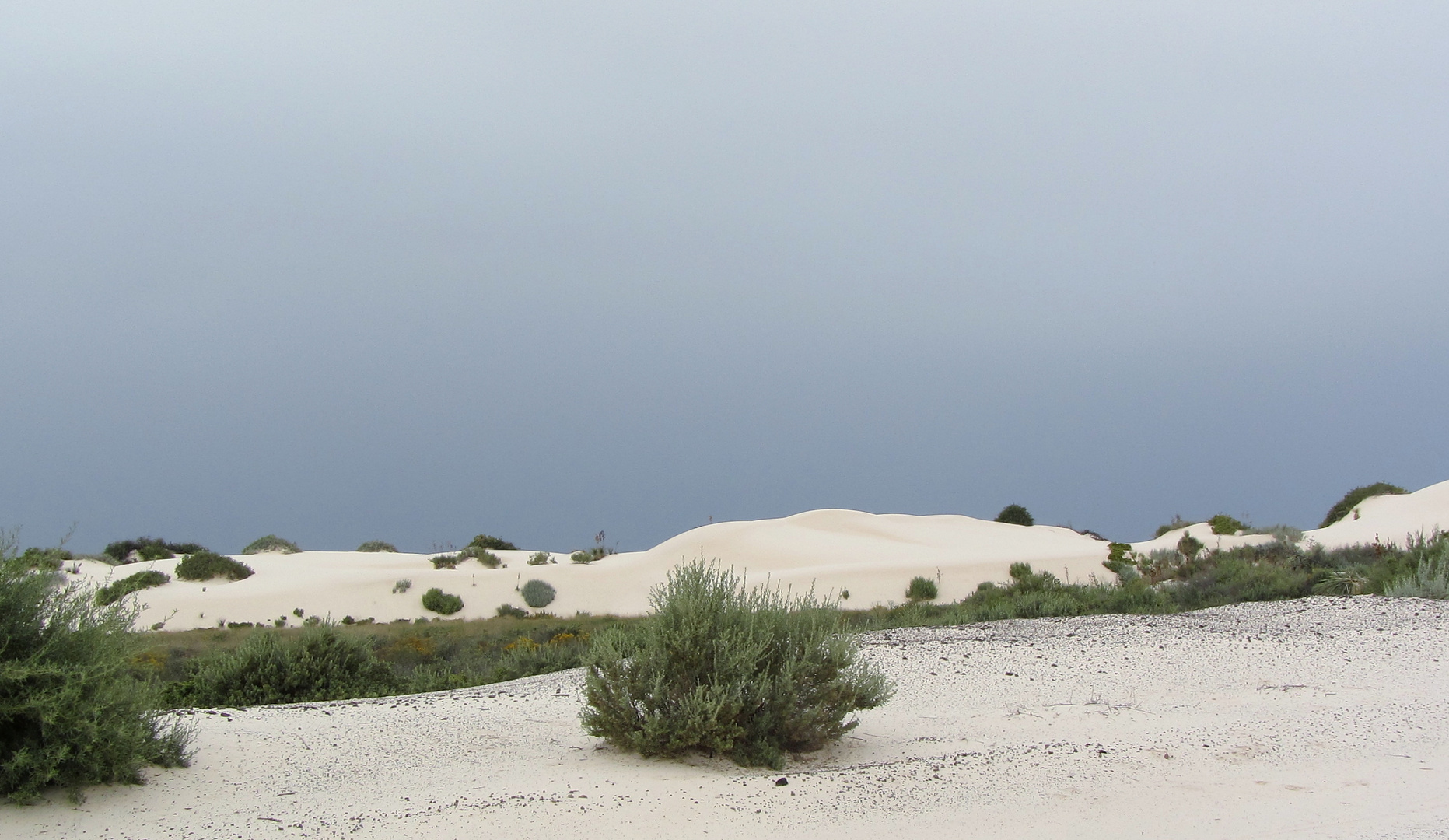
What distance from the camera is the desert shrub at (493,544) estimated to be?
131ft

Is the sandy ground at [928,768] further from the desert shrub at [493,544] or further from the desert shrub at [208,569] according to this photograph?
the desert shrub at [493,544]

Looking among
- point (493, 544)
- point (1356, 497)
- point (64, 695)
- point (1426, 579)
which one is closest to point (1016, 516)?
point (1356, 497)


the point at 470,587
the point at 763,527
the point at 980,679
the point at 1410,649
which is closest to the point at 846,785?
the point at 980,679

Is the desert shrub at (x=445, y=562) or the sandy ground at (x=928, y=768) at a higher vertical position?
the desert shrub at (x=445, y=562)

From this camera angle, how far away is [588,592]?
97.1 ft

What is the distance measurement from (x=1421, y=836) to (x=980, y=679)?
4253mm

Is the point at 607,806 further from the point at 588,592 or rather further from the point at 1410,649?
the point at 588,592

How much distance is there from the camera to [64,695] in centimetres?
473

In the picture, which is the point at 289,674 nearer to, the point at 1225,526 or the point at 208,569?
the point at 208,569

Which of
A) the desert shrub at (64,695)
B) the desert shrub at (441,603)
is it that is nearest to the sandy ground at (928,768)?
the desert shrub at (64,695)

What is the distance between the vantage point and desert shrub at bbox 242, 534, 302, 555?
39.2m

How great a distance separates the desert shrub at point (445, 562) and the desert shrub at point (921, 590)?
15473 millimetres

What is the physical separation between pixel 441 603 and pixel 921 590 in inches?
538

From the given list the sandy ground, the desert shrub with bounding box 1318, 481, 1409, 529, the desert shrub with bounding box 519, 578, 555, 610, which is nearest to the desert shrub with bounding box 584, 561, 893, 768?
the sandy ground
